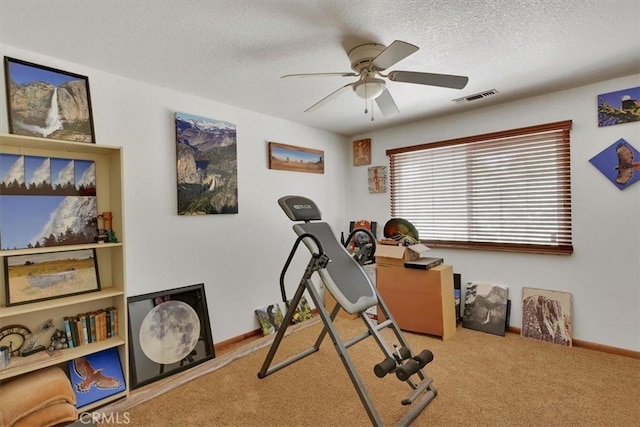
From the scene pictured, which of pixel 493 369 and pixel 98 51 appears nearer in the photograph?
pixel 98 51

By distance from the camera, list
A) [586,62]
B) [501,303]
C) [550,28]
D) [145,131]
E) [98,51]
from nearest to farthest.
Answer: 1. [550,28]
2. [98,51]
3. [586,62]
4. [145,131]
5. [501,303]

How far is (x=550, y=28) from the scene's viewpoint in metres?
1.92

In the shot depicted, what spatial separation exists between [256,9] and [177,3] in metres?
0.40

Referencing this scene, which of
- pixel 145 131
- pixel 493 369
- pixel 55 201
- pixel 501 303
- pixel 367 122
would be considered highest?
pixel 367 122

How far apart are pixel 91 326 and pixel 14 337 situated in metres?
0.39

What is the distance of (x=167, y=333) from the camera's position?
8.74 ft

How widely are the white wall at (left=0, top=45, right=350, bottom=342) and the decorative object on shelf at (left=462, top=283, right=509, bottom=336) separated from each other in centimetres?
195

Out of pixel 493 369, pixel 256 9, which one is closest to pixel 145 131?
pixel 256 9

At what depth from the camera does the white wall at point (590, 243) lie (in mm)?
2686

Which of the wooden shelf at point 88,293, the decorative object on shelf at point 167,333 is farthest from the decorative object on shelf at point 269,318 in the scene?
the wooden shelf at point 88,293

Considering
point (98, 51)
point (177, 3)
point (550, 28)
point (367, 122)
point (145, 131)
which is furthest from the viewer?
point (367, 122)

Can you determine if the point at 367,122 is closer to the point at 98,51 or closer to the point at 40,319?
the point at 98,51

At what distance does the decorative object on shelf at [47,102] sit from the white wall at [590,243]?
144 inches

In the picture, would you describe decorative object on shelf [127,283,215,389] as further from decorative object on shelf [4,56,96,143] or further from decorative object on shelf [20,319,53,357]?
decorative object on shelf [4,56,96,143]
